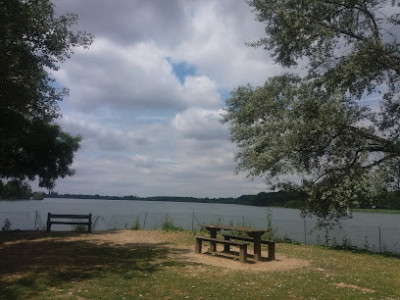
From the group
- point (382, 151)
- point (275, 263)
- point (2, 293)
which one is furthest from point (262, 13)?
point (2, 293)

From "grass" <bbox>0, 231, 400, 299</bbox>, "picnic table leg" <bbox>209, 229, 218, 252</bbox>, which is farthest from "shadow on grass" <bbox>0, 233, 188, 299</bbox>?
"picnic table leg" <bbox>209, 229, 218, 252</bbox>

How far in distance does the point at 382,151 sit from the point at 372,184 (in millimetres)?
2263

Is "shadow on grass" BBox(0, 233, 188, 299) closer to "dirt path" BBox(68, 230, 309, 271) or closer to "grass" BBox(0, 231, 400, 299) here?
"grass" BBox(0, 231, 400, 299)

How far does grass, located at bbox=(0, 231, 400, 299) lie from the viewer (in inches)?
321

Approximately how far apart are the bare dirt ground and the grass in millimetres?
581

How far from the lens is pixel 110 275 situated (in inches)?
382

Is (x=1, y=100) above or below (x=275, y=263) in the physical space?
above

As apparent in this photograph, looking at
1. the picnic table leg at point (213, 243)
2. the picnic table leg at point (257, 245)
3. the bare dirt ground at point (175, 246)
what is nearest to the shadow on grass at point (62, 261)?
the bare dirt ground at point (175, 246)

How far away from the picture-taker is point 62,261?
11.4 metres

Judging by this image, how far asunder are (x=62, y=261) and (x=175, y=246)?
5.46 m

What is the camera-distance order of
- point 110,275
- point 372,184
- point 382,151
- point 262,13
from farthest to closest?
point 262,13 < point 382,151 < point 372,184 < point 110,275

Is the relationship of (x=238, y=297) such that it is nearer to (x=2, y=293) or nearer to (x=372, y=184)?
(x=2, y=293)

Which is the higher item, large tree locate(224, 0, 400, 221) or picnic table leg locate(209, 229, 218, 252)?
large tree locate(224, 0, 400, 221)

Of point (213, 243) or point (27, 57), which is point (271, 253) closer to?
point (213, 243)
